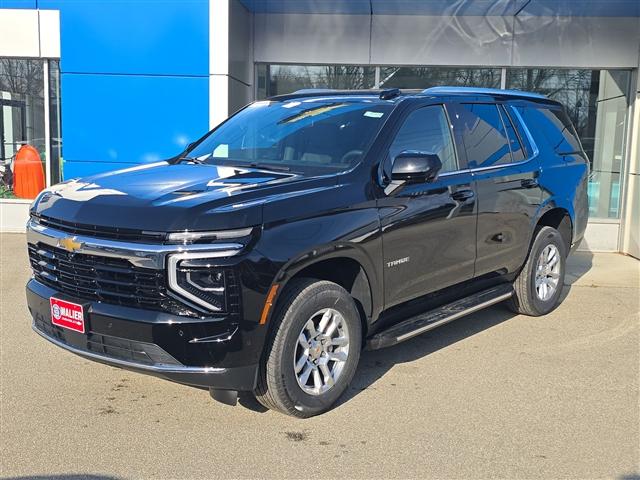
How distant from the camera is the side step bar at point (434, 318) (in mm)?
4312

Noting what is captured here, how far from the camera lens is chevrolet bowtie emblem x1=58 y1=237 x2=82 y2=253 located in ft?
11.8

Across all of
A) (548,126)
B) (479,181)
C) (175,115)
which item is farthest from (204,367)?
(175,115)

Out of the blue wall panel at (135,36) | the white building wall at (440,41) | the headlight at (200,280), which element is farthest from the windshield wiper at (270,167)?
the white building wall at (440,41)

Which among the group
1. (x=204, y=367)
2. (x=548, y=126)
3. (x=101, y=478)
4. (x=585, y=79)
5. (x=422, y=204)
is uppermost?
(x=585, y=79)

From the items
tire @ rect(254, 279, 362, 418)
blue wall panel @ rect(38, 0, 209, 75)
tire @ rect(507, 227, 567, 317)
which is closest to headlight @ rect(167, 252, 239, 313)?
tire @ rect(254, 279, 362, 418)

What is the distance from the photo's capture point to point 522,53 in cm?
1044

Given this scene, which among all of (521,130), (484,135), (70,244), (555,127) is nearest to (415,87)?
(555,127)

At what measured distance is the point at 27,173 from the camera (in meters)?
11.1

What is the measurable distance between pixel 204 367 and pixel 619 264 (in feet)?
24.9

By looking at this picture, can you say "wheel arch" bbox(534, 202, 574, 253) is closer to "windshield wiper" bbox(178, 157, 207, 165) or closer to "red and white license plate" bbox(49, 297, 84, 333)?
"windshield wiper" bbox(178, 157, 207, 165)

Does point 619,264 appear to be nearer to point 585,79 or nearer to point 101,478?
point 585,79

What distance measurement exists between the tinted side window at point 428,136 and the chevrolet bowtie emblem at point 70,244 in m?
2.08

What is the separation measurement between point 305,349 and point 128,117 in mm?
6838

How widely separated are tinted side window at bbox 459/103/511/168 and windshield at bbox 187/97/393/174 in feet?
2.86
